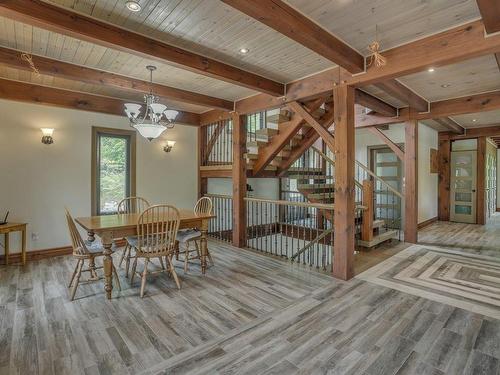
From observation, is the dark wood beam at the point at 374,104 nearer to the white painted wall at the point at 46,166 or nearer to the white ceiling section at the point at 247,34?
the white ceiling section at the point at 247,34

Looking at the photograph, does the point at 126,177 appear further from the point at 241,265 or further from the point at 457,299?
the point at 457,299

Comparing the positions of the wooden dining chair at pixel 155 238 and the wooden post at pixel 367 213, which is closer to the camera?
the wooden dining chair at pixel 155 238

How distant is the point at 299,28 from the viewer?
234 centimetres

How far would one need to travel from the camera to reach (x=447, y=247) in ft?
17.1

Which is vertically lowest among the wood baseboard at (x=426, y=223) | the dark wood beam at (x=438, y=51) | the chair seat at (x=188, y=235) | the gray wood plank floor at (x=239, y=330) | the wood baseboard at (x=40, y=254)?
the gray wood plank floor at (x=239, y=330)

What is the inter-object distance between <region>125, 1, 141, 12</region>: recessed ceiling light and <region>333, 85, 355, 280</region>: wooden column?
2.39 meters

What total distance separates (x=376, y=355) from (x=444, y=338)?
0.69m

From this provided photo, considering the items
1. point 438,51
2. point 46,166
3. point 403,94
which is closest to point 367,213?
point 403,94

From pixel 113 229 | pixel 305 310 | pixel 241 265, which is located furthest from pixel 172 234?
pixel 305 310

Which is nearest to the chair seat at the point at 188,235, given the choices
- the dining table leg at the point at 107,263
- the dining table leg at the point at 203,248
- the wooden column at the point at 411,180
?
the dining table leg at the point at 203,248

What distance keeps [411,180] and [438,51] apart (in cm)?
331

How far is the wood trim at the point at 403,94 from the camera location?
399 centimetres

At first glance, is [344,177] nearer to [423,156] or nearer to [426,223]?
[423,156]

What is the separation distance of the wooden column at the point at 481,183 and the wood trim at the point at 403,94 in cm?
395
